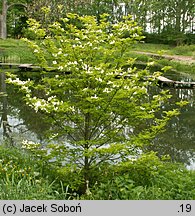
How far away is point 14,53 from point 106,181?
91.2ft

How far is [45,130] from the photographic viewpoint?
10.9 metres

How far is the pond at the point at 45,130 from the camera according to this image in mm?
9633

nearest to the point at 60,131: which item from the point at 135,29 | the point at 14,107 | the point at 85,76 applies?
the point at 85,76

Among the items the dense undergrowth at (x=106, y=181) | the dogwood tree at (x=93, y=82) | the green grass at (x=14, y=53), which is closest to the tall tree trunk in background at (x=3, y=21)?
the green grass at (x=14, y=53)

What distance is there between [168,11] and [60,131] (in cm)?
4414

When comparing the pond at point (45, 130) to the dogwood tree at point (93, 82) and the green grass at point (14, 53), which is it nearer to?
the dogwood tree at point (93, 82)

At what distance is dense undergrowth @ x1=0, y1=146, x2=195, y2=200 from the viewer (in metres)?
5.13

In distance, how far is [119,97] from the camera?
5.74 metres

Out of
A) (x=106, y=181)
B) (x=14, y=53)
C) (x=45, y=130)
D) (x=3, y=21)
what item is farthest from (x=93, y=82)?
(x=3, y=21)

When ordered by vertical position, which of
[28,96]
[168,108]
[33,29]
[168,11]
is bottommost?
[168,108]

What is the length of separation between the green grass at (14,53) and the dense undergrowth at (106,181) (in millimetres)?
22203

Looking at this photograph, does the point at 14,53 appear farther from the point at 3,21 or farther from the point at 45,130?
the point at 45,130

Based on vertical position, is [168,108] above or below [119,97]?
below

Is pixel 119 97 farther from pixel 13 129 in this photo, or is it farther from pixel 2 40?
pixel 2 40
